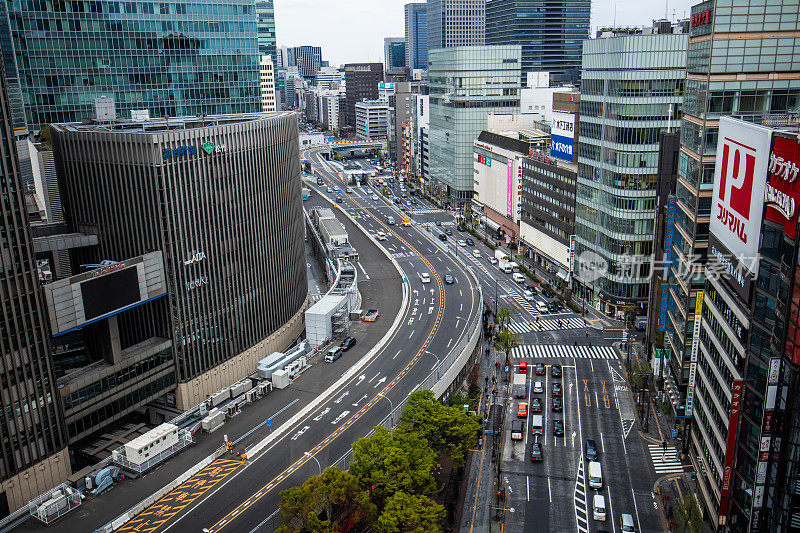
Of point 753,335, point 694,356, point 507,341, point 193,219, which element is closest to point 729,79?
point 694,356

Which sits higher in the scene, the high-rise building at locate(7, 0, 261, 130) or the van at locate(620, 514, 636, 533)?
the high-rise building at locate(7, 0, 261, 130)

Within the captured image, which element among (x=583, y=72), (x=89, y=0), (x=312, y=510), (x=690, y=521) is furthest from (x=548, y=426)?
(x=89, y=0)

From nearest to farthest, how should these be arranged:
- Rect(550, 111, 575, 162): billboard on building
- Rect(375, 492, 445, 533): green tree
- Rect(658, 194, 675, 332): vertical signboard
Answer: Rect(375, 492, 445, 533): green tree, Rect(658, 194, 675, 332): vertical signboard, Rect(550, 111, 575, 162): billboard on building

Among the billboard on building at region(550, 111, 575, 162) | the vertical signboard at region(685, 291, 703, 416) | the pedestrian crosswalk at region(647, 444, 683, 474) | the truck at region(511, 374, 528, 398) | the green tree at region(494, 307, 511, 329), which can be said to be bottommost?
the pedestrian crosswalk at region(647, 444, 683, 474)

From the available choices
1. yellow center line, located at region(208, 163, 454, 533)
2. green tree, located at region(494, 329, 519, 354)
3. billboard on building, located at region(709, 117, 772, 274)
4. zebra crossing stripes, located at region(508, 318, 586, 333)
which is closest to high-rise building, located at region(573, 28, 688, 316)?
zebra crossing stripes, located at region(508, 318, 586, 333)

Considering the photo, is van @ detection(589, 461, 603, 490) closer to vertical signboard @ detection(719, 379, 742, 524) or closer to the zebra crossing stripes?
vertical signboard @ detection(719, 379, 742, 524)

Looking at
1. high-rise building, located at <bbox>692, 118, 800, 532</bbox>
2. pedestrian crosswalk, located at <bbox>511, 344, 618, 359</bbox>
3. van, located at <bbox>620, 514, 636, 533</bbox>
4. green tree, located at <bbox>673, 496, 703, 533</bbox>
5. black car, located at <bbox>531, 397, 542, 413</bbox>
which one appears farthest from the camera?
pedestrian crosswalk, located at <bbox>511, 344, 618, 359</bbox>

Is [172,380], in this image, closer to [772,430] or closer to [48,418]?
[48,418]

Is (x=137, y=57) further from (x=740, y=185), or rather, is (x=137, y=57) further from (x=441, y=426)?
(x=740, y=185)
